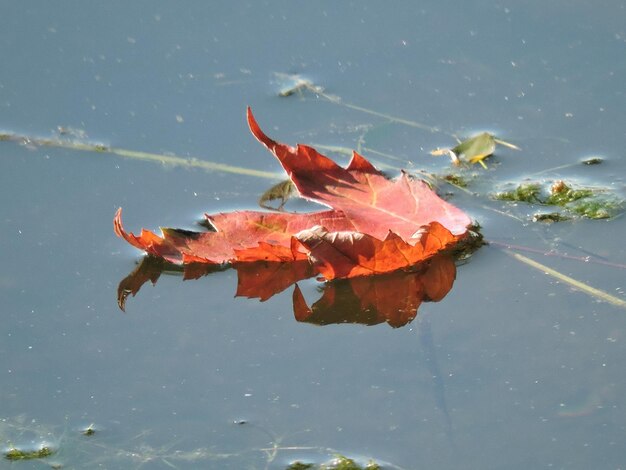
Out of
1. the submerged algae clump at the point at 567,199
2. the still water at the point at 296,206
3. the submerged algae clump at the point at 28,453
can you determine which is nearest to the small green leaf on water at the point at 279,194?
the still water at the point at 296,206

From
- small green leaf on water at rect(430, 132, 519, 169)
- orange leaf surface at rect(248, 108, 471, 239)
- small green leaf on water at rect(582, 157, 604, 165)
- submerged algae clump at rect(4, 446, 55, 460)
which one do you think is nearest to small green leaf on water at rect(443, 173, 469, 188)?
small green leaf on water at rect(430, 132, 519, 169)

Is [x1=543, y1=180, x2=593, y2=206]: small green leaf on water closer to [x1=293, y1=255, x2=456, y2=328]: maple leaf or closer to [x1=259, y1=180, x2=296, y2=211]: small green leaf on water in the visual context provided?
[x1=293, y1=255, x2=456, y2=328]: maple leaf

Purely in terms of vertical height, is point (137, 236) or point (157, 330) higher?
point (137, 236)

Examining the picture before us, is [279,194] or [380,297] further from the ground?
[279,194]

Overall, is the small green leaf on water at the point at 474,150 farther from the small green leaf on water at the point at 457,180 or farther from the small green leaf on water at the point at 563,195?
the small green leaf on water at the point at 563,195

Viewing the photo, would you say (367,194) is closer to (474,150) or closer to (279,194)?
(279,194)

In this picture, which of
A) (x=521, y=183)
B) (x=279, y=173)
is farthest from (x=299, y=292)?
(x=521, y=183)

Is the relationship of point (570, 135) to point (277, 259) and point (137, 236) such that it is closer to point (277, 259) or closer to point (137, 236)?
point (277, 259)

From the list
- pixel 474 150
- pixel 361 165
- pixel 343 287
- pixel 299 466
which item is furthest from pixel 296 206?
pixel 299 466
